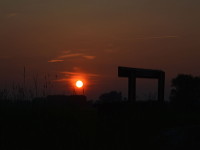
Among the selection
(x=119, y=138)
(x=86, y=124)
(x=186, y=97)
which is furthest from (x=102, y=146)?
(x=186, y=97)

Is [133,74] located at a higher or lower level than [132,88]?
higher

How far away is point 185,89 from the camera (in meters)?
33.0

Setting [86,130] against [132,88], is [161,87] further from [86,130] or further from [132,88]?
[86,130]

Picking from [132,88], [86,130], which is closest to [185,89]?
[132,88]

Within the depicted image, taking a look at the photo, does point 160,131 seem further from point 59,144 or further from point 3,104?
point 3,104

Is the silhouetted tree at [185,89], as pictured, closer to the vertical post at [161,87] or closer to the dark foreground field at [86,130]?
the vertical post at [161,87]

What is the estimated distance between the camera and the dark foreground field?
7781mm

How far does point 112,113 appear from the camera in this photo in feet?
33.4

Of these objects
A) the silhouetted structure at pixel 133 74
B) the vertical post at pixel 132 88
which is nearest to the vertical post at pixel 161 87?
the silhouetted structure at pixel 133 74

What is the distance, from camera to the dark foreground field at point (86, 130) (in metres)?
7.78

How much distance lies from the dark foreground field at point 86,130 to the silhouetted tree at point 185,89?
2276 cm

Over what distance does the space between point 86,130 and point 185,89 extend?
2567cm

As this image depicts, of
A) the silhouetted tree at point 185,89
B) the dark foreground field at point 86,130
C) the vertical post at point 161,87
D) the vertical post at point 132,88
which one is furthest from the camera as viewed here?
the silhouetted tree at point 185,89

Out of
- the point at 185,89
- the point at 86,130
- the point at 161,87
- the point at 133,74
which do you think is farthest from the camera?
the point at 185,89
